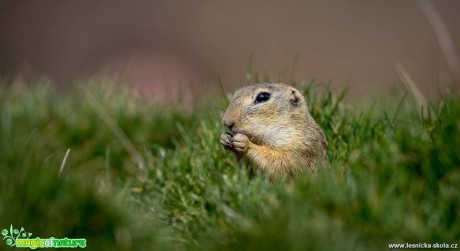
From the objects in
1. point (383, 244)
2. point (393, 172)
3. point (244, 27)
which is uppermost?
point (244, 27)

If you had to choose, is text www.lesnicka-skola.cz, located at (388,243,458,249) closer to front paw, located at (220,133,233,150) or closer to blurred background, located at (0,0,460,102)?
front paw, located at (220,133,233,150)

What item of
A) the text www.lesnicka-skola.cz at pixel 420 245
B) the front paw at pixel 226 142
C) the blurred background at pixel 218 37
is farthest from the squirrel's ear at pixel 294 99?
the blurred background at pixel 218 37

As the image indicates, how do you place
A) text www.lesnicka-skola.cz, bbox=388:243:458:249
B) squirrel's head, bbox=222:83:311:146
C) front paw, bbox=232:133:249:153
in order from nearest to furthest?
text www.lesnicka-skola.cz, bbox=388:243:458:249, front paw, bbox=232:133:249:153, squirrel's head, bbox=222:83:311:146

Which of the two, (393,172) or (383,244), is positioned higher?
(393,172)

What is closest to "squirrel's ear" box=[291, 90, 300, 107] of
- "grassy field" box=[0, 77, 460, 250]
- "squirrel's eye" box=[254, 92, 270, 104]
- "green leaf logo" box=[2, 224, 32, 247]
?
"squirrel's eye" box=[254, 92, 270, 104]

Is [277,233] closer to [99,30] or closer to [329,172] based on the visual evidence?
[329,172]

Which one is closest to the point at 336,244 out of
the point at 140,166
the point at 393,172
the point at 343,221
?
the point at 343,221
